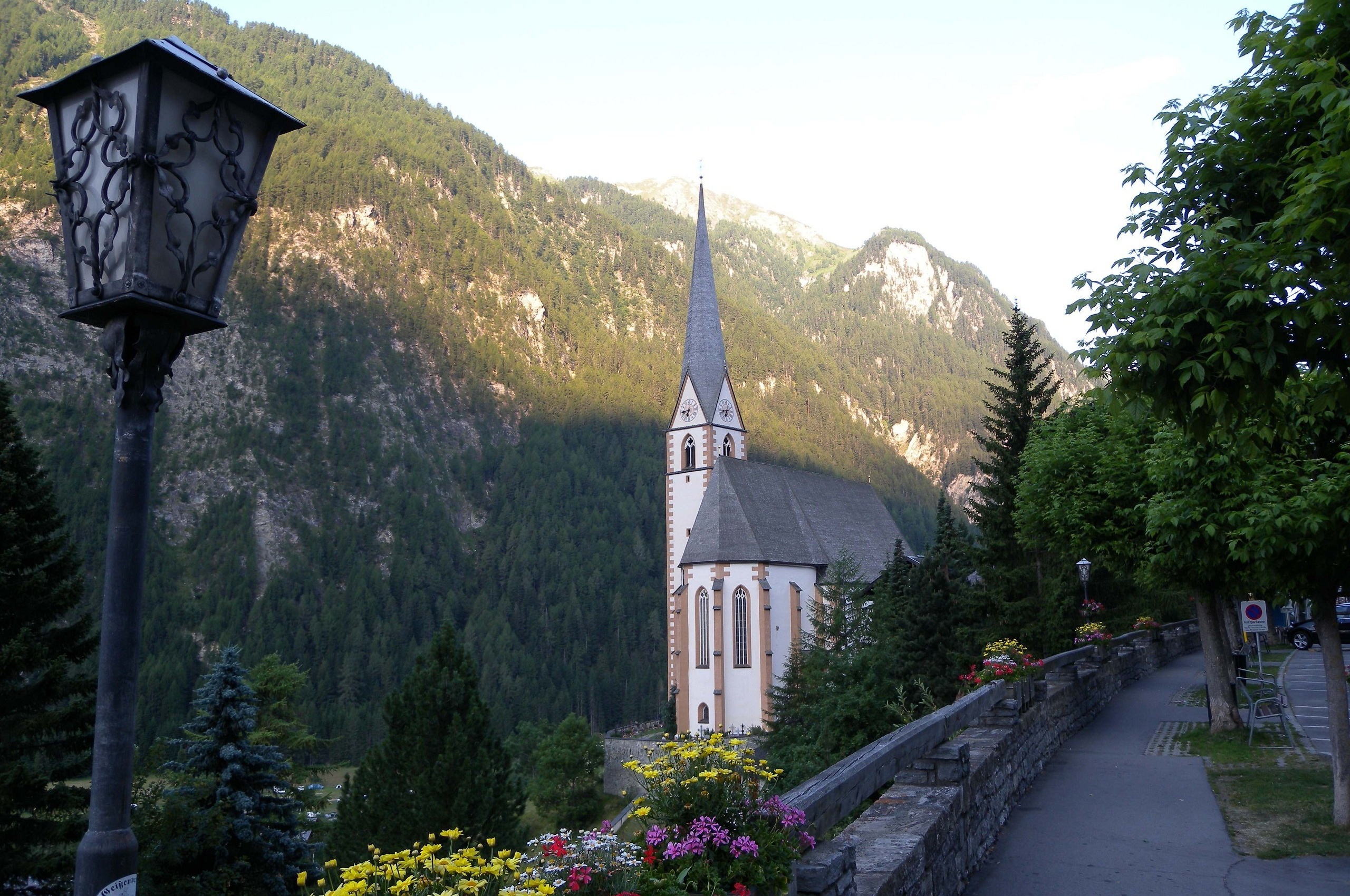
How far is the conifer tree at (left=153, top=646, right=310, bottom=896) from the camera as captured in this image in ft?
63.2

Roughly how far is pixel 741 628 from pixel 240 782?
28250 mm

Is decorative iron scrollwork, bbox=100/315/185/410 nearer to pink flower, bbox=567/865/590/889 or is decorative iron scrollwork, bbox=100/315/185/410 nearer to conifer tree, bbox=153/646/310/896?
pink flower, bbox=567/865/590/889

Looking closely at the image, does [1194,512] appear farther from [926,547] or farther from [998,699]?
[926,547]

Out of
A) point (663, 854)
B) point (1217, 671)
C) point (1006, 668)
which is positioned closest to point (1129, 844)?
point (1006, 668)

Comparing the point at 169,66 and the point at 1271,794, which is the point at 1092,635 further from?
the point at 169,66

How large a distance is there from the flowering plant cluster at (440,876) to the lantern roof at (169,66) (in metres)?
2.60

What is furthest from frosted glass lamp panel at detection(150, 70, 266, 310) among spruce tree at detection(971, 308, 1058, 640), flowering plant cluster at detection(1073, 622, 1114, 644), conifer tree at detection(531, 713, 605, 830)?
conifer tree at detection(531, 713, 605, 830)

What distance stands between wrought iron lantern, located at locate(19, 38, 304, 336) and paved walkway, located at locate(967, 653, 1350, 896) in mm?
7147

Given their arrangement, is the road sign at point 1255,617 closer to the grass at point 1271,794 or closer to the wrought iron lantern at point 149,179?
the grass at point 1271,794

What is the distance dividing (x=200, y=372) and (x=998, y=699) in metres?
165

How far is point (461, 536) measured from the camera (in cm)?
16025

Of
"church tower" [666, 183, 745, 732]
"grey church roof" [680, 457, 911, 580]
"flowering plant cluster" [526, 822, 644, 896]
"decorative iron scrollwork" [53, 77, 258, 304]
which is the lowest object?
"flowering plant cluster" [526, 822, 644, 896]

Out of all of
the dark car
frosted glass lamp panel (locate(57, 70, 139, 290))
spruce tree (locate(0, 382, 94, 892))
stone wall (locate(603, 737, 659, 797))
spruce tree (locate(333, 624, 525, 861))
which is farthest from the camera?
stone wall (locate(603, 737, 659, 797))

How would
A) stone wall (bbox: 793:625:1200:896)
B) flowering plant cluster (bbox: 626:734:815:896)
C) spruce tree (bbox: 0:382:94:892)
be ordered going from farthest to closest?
1. spruce tree (bbox: 0:382:94:892)
2. stone wall (bbox: 793:625:1200:896)
3. flowering plant cluster (bbox: 626:734:815:896)
